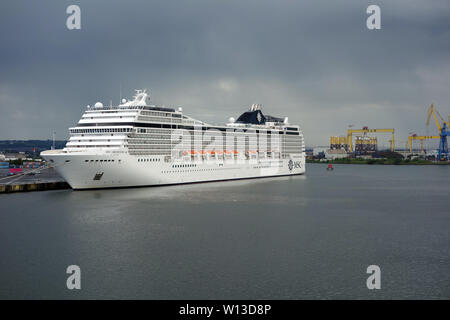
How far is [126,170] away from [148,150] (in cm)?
→ 293

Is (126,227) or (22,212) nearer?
(126,227)

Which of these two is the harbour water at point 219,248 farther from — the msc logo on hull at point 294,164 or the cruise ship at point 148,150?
the msc logo on hull at point 294,164

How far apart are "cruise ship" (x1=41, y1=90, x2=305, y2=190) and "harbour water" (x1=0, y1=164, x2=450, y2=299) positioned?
3.55 metres

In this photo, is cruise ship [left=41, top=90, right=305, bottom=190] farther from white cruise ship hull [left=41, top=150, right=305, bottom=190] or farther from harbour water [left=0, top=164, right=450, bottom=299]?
harbour water [left=0, top=164, right=450, bottom=299]

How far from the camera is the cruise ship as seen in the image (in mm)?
33250

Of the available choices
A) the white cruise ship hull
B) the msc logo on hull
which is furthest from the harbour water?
the msc logo on hull

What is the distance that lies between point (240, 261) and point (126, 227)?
788cm

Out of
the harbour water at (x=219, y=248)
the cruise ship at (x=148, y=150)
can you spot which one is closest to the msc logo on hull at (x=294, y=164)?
the cruise ship at (x=148, y=150)

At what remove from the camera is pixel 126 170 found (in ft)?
114

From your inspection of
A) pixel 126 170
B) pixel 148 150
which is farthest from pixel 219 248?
pixel 148 150

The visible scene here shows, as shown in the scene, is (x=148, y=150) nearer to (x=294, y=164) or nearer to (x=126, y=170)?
(x=126, y=170)
